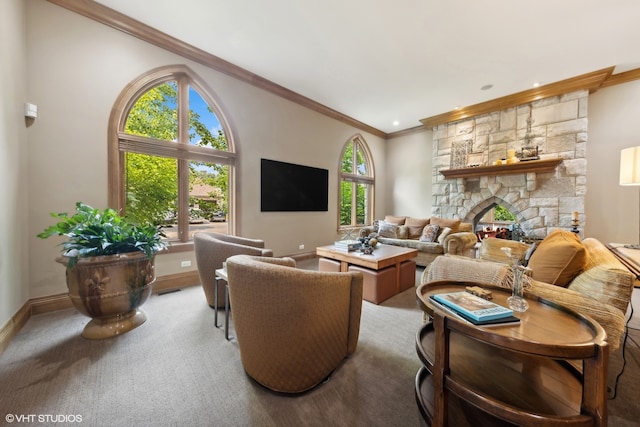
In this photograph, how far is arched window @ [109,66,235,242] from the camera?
2791mm

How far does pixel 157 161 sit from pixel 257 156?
4.63 ft

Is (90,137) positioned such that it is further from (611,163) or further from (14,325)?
(611,163)

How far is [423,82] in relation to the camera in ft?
12.8

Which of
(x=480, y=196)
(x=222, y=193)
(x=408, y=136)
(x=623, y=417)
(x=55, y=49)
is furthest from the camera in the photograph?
(x=408, y=136)

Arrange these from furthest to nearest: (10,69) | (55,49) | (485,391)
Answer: (55,49) < (10,69) < (485,391)

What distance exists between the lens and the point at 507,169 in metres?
4.53

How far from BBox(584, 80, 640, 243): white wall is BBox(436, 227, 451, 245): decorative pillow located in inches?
92.4

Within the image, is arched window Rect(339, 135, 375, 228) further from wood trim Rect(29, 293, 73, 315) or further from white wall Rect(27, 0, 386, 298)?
wood trim Rect(29, 293, 73, 315)

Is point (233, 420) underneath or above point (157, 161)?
underneath

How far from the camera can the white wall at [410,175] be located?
6.05 metres

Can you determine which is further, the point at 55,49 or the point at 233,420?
the point at 55,49

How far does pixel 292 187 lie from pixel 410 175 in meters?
3.57

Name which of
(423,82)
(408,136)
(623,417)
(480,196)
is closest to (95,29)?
(423,82)

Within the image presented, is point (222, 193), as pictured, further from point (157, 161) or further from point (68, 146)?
point (68, 146)
